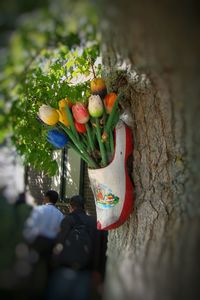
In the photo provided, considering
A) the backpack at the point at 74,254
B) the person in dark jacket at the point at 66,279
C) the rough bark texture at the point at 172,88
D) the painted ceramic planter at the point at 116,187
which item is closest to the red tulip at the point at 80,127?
the painted ceramic planter at the point at 116,187

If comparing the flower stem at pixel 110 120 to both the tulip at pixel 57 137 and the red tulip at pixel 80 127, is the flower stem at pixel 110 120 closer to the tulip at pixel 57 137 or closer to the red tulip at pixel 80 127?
the red tulip at pixel 80 127

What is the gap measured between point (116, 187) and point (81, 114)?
0.54 metres

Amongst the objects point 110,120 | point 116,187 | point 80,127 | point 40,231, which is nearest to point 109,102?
point 110,120

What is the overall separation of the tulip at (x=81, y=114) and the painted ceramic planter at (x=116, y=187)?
0.24 metres

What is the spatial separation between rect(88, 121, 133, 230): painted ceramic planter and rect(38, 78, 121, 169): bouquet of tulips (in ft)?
0.18

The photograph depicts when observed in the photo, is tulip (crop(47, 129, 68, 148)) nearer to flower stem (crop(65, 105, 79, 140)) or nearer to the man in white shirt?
flower stem (crop(65, 105, 79, 140))

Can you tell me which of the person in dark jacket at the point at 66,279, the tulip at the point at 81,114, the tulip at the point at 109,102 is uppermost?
the tulip at the point at 109,102

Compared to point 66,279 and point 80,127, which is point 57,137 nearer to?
point 80,127

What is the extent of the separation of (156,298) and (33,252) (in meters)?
0.43

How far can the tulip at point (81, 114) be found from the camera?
129 inches

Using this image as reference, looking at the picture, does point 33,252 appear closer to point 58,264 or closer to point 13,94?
point 58,264

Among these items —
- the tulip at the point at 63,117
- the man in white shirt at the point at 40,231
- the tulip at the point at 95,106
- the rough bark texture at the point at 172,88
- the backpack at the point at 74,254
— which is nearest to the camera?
the rough bark texture at the point at 172,88

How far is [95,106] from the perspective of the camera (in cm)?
326

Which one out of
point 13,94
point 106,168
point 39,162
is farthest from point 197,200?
point 39,162
